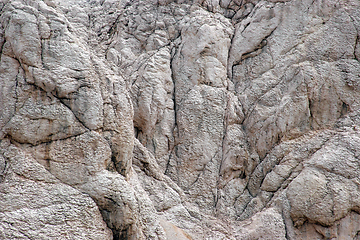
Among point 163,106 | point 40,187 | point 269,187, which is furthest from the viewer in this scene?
point 163,106

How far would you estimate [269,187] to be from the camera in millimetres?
11430

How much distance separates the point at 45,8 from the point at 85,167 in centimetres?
352

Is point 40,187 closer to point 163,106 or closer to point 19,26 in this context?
point 19,26

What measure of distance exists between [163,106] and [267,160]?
11.4 feet

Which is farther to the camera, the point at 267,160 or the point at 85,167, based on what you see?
the point at 267,160

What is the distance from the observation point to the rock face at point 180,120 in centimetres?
803

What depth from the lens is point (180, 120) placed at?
1224 centimetres

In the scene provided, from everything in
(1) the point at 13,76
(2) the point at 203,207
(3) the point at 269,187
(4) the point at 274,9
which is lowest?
(2) the point at 203,207

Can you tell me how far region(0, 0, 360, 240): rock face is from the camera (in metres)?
8.03

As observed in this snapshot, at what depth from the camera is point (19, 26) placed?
27.2 ft

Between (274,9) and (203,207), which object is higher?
(274,9)

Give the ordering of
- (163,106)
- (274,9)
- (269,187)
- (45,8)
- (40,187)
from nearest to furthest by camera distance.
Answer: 1. (40,187)
2. (45,8)
3. (269,187)
4. (163,106)
5. (274,9)

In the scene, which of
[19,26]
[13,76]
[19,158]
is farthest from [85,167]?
[19,26]

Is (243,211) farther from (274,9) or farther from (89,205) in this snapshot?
(274,9)
